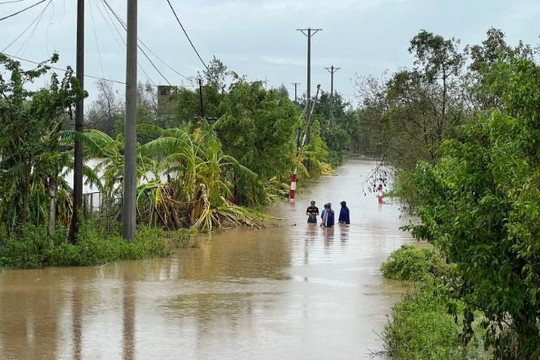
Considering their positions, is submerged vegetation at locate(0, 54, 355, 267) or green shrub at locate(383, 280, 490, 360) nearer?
green shrub at locate(383, 280, 490, 360)

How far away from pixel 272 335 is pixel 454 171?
514cm

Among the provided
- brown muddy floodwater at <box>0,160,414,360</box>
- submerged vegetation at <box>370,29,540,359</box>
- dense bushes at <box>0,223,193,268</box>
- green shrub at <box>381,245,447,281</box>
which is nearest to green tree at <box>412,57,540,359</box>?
submerged vegetation at <box>370,29,540,359</box>

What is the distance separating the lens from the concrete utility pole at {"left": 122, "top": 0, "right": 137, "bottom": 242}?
22.1 m

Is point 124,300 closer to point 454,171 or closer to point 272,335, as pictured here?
point 272,335

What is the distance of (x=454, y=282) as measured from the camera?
9.15 metres

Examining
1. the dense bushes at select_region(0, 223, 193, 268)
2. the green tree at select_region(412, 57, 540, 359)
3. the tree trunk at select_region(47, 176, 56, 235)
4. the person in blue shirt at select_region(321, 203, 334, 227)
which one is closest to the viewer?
the green tree at select_region(412, 57, 540, 359)

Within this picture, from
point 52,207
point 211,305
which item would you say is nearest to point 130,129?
point 52,207

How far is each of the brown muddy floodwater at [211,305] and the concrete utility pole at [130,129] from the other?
1545mm

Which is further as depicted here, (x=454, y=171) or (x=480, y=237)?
(x=454, y=171)

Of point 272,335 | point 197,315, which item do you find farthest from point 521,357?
point 197,315

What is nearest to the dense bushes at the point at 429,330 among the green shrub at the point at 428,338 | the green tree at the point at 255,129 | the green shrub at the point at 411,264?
the green shrub at the point at 428,338

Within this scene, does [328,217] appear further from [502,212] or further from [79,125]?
[502,212]

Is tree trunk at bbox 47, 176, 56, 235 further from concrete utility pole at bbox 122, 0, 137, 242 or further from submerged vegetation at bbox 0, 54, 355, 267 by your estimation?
concrete utility pole at bbox 122, 0, 137, 242

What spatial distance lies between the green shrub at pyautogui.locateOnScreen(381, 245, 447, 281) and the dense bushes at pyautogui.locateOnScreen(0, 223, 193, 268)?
580cm
